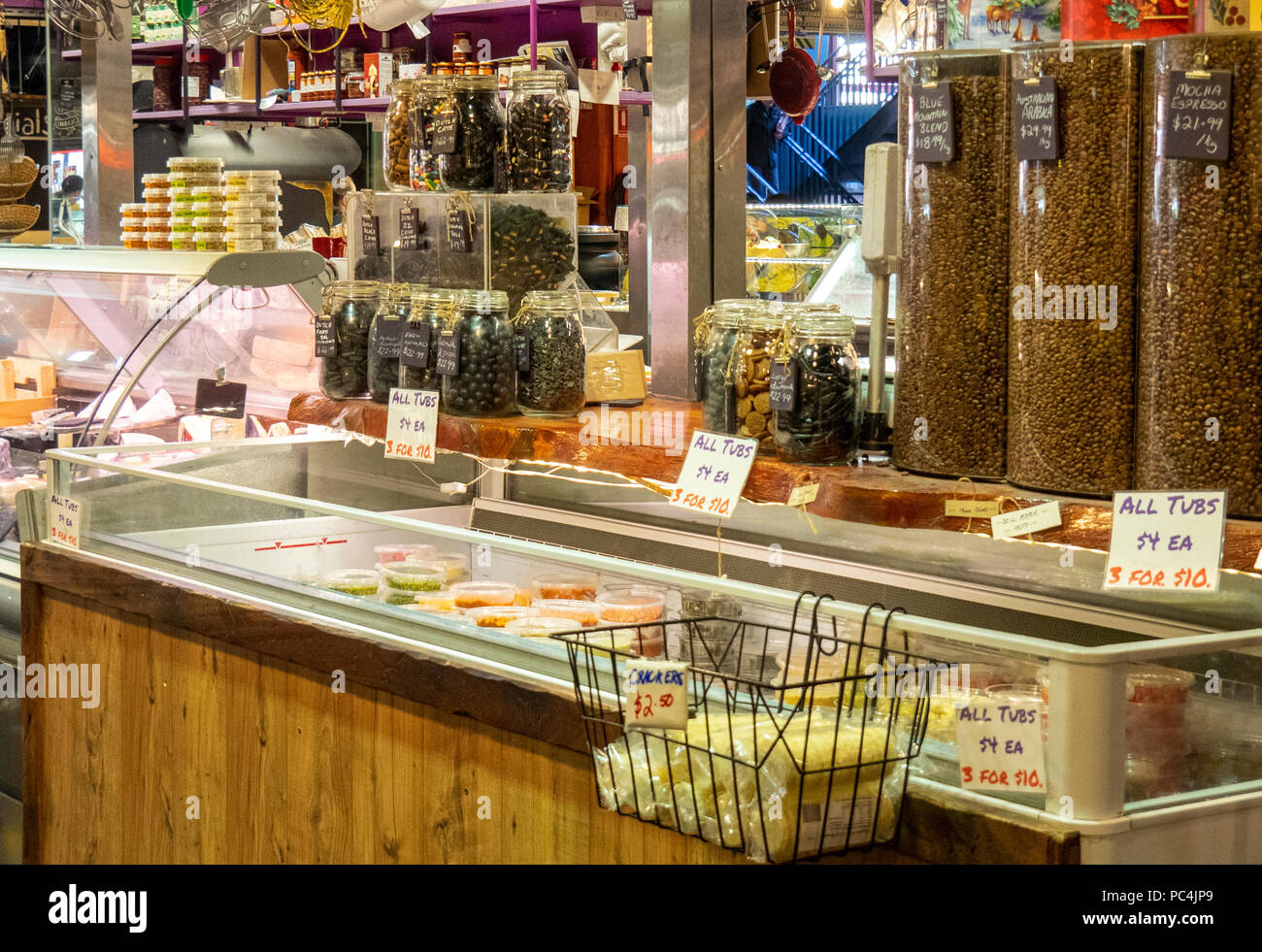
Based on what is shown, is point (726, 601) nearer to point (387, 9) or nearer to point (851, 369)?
point (851, 369)

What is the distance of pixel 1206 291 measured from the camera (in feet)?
5.35

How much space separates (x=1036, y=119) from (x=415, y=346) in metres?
1.29

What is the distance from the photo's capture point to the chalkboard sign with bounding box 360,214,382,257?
3023mm

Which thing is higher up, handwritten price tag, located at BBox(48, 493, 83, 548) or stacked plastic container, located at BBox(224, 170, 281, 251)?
stacked plastic container, located at BBox(224, 170, 281, 251)

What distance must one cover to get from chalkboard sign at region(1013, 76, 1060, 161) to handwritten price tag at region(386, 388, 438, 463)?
1199mm

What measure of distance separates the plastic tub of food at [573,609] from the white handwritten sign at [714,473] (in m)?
0.23

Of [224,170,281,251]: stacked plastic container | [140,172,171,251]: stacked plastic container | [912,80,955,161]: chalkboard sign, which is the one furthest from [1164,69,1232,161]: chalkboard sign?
[140,172,171,251]: stacked plastic container

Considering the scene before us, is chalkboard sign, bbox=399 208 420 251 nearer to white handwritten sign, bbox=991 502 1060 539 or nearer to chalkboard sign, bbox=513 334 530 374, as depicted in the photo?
chalkboard sign, bbox=513 334 530 374

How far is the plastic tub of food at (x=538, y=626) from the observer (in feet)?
7.04

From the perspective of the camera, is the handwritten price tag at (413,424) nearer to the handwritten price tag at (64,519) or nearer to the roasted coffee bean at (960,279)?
the handwritten price tag at (64,519)

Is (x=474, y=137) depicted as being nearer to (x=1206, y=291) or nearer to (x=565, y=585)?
(x=565, y=585)

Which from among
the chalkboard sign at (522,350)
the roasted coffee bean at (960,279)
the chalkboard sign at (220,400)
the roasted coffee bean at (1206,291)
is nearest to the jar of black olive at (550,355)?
the chalkboard sign at (522,350)
